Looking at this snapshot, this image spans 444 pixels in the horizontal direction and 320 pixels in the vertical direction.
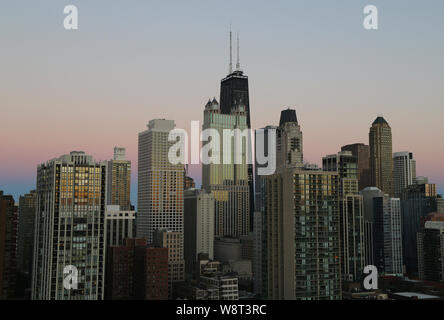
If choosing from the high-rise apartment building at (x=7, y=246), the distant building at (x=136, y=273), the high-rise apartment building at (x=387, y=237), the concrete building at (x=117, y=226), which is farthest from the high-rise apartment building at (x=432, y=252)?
the high-rise apartment building at (x=7, y=246)

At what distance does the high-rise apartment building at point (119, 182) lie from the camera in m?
168

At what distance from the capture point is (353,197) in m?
124

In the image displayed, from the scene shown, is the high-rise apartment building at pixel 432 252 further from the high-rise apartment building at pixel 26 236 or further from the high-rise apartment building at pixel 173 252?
the high-rise apartment building at pixel 26 236

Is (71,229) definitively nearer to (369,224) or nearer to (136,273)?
(136,273)

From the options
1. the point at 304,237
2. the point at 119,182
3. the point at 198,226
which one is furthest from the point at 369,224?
the point at 119,182

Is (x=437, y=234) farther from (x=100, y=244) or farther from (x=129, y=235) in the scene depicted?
(x=100, y=244)

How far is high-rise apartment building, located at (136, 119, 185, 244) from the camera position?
156 metres

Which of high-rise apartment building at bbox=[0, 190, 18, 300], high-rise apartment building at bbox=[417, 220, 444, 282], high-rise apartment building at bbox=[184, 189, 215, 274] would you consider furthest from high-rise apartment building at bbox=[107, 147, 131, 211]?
high-rise apartment building at bbox=[417, 220, 444, 282]

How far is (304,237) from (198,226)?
79.9 metres

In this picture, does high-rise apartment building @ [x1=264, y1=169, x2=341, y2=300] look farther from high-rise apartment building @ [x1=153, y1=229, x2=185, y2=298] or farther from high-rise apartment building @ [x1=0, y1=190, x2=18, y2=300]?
high-rise apartment building @ [x1=0, y1=190, x2=18, y2=300]

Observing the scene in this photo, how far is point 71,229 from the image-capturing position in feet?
209

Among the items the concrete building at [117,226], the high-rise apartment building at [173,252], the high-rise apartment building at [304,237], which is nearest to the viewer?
the high-rise apartment building at [304,237]

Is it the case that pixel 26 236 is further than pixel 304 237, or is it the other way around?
pixel 26 236

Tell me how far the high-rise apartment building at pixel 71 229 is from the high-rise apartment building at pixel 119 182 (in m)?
101
